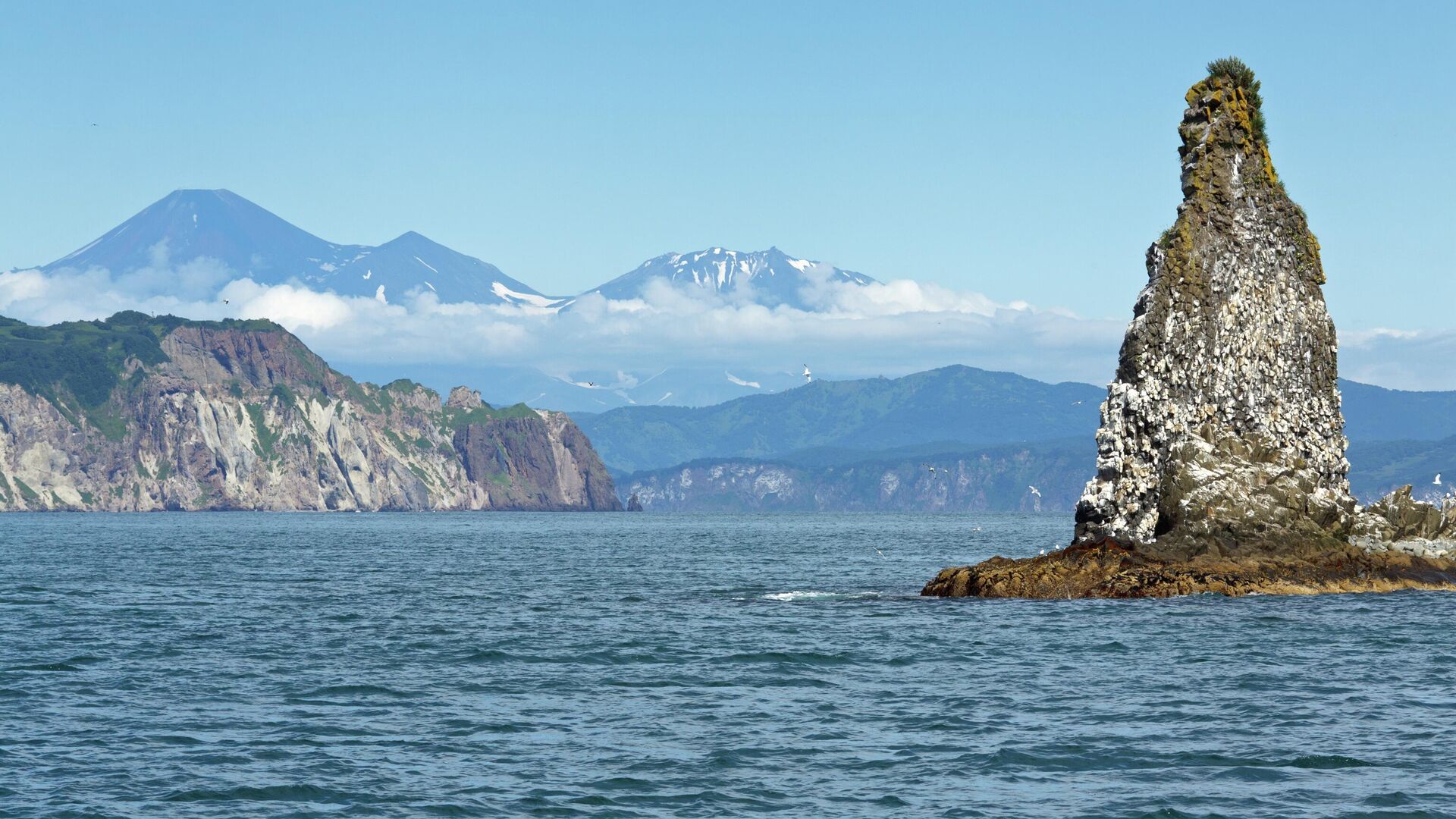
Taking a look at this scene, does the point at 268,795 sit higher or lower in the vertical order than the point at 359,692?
lower

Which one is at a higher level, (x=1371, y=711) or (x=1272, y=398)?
(x=1272, y=398)

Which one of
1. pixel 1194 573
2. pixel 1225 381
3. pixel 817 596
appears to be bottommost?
pixel 817 596

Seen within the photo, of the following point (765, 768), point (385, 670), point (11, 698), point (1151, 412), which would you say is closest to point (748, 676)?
point (385, 670)

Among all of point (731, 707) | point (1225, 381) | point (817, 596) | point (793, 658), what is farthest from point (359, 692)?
point (1225, 381)

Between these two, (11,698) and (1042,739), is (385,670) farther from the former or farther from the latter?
(1042,739)

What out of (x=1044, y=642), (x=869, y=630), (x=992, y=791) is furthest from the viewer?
(x=869, y=630)

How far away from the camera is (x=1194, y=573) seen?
7444 cm

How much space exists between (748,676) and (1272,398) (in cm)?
4044

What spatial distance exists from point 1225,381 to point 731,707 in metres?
43.4

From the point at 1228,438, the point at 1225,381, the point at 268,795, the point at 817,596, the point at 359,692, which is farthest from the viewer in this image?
the point at 817,596

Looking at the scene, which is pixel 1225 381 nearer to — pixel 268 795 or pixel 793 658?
pixel 793 658

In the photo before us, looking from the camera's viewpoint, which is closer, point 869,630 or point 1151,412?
point 869,630

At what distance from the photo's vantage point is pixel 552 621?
233 feet

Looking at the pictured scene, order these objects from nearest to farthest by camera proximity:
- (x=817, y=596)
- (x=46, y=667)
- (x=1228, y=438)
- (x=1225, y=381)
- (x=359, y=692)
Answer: (x=359, y=692), (x=46, y=667), (x=1228, y=438), (x=1225, y=381), (x=817, y=596)
